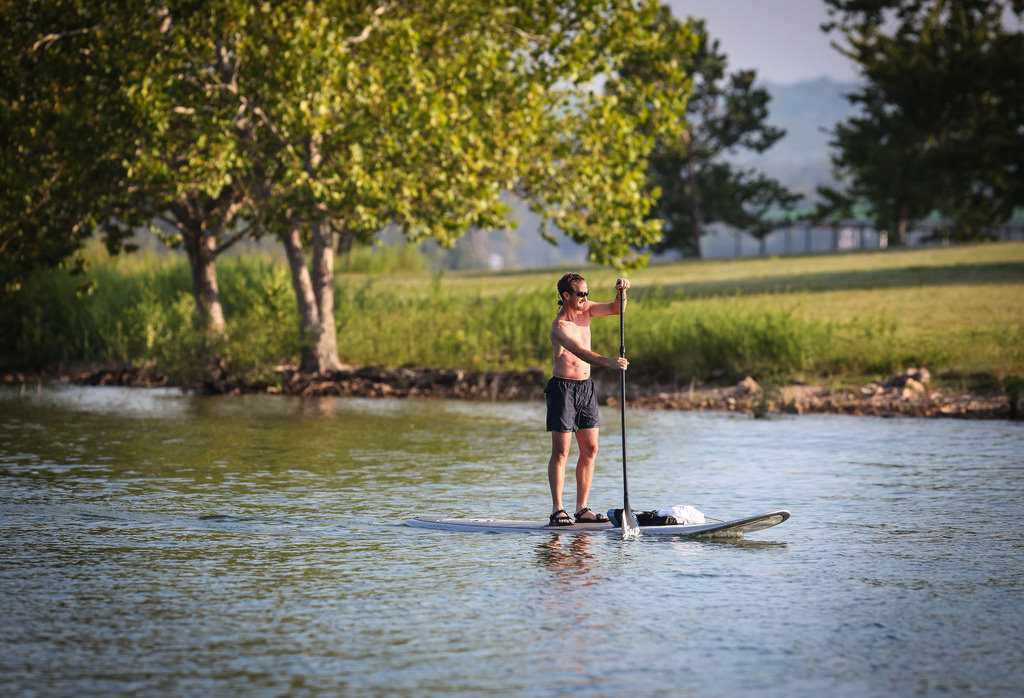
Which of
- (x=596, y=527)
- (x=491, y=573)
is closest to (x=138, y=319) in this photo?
(x=596, y=527)

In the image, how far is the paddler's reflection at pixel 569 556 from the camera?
10484 millimetres

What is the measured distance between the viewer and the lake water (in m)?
7.96

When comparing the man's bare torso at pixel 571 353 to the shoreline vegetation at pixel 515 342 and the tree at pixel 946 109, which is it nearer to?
the shoreline vegetation at pixel 515 342

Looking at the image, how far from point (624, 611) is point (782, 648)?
119 cm

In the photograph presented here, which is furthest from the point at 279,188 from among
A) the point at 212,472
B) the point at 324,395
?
the point at 212,472

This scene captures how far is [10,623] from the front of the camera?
29.3ft

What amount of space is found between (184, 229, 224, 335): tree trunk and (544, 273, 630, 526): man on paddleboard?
59.4 ft

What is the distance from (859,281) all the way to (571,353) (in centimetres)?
3007

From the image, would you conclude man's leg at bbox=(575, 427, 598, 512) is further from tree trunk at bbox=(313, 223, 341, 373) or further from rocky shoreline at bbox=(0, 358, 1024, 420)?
tree trunk at bbox=(313, 223, 341, 373)

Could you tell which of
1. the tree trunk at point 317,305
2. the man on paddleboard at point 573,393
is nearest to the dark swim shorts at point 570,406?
the man on paddleboard at point 573,393

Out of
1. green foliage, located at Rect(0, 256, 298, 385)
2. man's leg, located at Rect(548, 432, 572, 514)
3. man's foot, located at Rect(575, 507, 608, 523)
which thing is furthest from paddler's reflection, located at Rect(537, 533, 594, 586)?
green foliage, located at Rect(0, 256, 298, 385)

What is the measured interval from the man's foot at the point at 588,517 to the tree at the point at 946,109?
150 feet

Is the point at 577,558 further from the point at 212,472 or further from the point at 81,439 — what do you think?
the point at 81,439

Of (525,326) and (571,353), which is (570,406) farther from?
(525,326)
